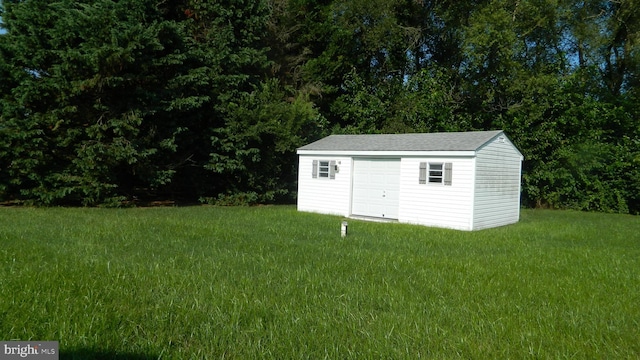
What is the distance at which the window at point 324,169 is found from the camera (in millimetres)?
15828

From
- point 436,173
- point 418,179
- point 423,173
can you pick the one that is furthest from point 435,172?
point 418,179

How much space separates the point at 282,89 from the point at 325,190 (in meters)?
9.64

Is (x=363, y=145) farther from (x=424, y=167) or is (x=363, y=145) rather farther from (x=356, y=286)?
(x=356, y=286)

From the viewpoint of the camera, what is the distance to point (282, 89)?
2377cm

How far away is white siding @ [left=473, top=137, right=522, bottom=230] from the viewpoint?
12.9 m

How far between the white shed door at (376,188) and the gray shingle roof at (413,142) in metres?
0.57

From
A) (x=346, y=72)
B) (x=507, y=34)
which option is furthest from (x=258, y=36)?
(x=507, y=34)

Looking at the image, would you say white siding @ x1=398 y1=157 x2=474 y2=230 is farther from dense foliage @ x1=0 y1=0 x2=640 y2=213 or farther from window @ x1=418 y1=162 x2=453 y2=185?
dense foliage @ x1=0 y1=0 x2=640 y2=213

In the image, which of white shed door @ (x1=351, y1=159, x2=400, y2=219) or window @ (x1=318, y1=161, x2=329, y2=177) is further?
window @ (x1=318, y1=161, x2=329, y2=177)

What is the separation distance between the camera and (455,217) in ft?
→ 42.1

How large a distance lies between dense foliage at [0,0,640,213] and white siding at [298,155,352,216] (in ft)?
10.6

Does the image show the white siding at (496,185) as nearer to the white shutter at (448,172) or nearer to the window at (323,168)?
the white shutter at (448,172)

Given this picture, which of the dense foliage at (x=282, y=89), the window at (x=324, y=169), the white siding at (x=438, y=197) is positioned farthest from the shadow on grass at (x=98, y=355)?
the dense foliage at (x=282, y=89)
